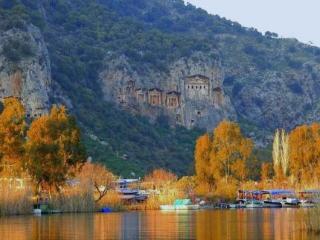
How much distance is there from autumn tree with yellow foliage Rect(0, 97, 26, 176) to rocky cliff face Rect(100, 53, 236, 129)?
246 ft

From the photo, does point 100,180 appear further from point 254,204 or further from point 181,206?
point 254,204

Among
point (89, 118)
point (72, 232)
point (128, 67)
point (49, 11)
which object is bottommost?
point (72, 232)

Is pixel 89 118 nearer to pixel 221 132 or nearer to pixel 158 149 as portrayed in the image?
pixel 158 149

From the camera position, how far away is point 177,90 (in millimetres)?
157750

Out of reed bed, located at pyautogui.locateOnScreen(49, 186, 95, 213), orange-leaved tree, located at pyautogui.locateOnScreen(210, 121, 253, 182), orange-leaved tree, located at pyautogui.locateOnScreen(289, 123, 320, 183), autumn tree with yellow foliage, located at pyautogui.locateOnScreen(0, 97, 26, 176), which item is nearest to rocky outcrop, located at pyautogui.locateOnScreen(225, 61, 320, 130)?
orange-leaved tree, located at pyautogui.locateOnScreen(289, 123, 320, 183)

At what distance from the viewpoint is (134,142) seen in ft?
457

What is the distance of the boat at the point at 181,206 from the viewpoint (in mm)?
88375

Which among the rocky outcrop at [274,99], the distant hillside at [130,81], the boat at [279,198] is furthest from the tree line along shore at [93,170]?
the rocky outcrop at [274,99]

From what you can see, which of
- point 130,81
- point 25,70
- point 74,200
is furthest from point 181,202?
point 130,81

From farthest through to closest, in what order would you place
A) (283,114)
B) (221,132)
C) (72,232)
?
(283,114), (221,132), (72,232)

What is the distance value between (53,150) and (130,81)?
2938 inches

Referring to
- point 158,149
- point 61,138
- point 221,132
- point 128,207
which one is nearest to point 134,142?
point 158,149

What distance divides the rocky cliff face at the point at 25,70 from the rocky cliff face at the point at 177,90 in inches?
964

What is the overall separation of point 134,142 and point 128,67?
17058 mm
